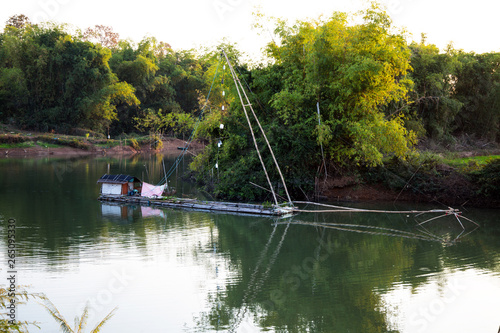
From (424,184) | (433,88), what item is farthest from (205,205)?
(433,88)

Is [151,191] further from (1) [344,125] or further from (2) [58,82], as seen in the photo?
(2) [58,82]

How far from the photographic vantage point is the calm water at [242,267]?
28.9ft

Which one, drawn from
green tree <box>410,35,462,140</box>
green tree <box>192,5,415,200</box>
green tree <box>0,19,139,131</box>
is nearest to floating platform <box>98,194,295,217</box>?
green tree <box>192,5,415,200</box>

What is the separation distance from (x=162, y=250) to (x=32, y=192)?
12.1 m

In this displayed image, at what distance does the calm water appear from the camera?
8812 mm

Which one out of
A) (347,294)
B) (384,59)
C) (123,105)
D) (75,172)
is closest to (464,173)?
(384,59)

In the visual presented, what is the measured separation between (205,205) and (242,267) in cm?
743

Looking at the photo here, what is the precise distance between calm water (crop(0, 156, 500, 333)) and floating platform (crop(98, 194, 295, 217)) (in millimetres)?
480

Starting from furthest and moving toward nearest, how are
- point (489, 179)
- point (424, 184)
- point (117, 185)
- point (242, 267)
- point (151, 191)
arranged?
1. point (117, 185)
2. point (151, 191)
3. point (424, 184)
4. point (489, 179)
5. point (242, 267)

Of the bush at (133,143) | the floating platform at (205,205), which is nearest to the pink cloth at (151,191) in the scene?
the floating platform at (205,205)

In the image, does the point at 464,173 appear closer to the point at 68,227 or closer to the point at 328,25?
the point at 328,25

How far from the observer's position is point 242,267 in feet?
39.1

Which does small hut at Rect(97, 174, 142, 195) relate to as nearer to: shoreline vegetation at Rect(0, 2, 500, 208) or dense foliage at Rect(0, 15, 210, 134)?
shoreline vegetation at Rect(0, 2, 500, 208)

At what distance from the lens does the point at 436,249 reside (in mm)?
13617
